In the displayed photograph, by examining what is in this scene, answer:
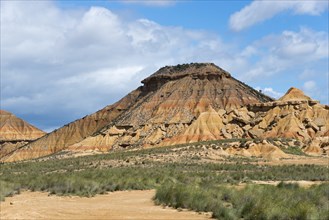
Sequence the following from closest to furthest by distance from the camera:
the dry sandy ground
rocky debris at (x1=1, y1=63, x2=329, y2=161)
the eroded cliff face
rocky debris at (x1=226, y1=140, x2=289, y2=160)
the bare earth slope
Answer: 1. the dry sandy ground
2. rocky debris at (x1=226, y1=140, x2=289, y2=160)
3. the bare earth slope
4. rocky debris at (x1=1, y1=63, x2=329, y2=161)
5. the eroded cliff face

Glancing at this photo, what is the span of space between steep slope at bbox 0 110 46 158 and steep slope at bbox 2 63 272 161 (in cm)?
3144

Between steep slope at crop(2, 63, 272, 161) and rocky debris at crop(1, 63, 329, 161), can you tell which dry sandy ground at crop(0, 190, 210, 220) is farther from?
steep slope at crop(2, 63, 272, 161)

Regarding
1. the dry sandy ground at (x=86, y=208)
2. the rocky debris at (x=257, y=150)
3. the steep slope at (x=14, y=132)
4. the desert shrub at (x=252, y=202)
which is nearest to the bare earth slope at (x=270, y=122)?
the rocky debris at (x=257, y=150)

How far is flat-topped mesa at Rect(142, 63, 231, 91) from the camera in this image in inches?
4419

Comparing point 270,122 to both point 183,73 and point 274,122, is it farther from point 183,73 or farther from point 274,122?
point 183,73

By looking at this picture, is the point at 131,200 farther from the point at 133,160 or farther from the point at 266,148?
the point at 266,148

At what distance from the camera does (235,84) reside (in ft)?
370

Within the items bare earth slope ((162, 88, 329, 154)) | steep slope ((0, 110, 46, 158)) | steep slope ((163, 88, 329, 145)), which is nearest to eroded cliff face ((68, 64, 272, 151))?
bare earth slope ((162, 88, 329, 154))

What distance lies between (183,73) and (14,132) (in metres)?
70.6

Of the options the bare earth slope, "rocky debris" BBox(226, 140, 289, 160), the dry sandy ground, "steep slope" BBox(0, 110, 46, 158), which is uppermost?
"steep slope" BBox(0, 110, 46, 158)

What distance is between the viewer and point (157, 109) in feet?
343

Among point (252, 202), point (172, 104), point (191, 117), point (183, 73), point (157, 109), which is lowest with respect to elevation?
point (252, 202)

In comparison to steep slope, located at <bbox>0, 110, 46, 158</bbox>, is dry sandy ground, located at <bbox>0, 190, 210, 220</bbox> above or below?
below

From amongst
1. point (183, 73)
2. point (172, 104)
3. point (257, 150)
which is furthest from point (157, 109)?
point (257, 150)
